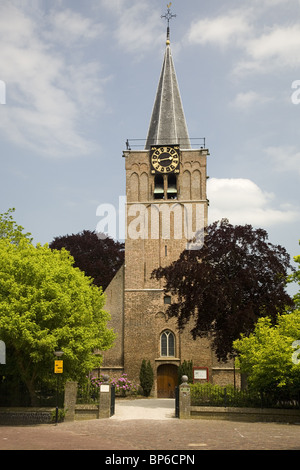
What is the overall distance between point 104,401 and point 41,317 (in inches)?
187

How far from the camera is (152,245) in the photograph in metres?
40.2

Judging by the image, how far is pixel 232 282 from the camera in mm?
26172

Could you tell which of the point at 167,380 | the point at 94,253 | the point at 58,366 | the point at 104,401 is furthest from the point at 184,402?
the point at 94,253

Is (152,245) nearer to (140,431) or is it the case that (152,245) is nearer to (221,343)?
(221,343)

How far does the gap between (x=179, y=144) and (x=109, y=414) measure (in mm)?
25079

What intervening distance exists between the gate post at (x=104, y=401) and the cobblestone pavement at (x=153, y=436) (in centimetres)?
71

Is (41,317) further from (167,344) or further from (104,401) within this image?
(167,344)

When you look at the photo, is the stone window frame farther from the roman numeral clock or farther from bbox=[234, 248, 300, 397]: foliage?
bbox=[234, 248, 300, 397]: foliage

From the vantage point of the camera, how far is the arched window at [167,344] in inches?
1537

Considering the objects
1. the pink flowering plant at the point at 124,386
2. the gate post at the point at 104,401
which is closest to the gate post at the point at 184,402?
the gate post at the point at 104,401

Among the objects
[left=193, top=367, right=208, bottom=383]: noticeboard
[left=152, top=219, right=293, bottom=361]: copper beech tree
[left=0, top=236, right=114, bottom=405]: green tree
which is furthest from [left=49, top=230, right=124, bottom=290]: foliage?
[left=0, top=236, right=114, bottom=405]: green tree

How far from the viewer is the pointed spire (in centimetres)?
4259

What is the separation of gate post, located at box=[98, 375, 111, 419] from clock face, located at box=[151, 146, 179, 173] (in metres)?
22.3
